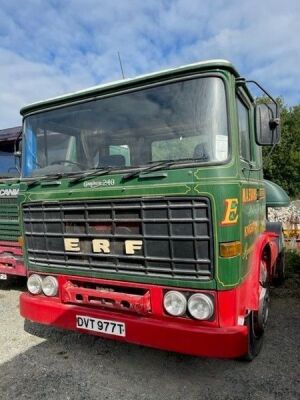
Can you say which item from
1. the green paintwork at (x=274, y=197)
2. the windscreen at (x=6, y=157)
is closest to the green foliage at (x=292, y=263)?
the green paintwork at (x=274, y=197)

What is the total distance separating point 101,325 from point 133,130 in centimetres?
166

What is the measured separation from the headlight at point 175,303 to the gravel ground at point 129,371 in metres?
0.66

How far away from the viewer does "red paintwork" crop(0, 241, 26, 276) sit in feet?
18.0

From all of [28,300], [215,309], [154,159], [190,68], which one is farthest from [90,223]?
[190,68]

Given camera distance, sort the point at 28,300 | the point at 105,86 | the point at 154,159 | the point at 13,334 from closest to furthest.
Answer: the point at 154,159 → the point at 105,86 → the point at 28,300 → the point at 13,334

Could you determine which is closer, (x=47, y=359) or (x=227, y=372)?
(x=227, y=372)

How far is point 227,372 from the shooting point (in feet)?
10.9

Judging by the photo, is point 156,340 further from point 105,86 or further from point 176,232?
point 105,86

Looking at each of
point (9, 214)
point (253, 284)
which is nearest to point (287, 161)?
point (9, 214)

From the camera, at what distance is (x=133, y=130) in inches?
127

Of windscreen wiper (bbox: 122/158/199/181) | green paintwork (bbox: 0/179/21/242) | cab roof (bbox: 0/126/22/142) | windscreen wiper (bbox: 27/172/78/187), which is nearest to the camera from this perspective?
windscreen wiper (bbox: 122/158/199/181)

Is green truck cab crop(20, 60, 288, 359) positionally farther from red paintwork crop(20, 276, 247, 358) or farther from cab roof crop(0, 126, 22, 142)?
cab roof crop(0, 126, 22, 142)

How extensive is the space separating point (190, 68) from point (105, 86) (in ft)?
2.60

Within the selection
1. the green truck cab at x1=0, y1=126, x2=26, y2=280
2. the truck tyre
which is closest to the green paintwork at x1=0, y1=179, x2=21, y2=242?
the green truck cab at x1=0, y1=126, x2=26, y2=280
